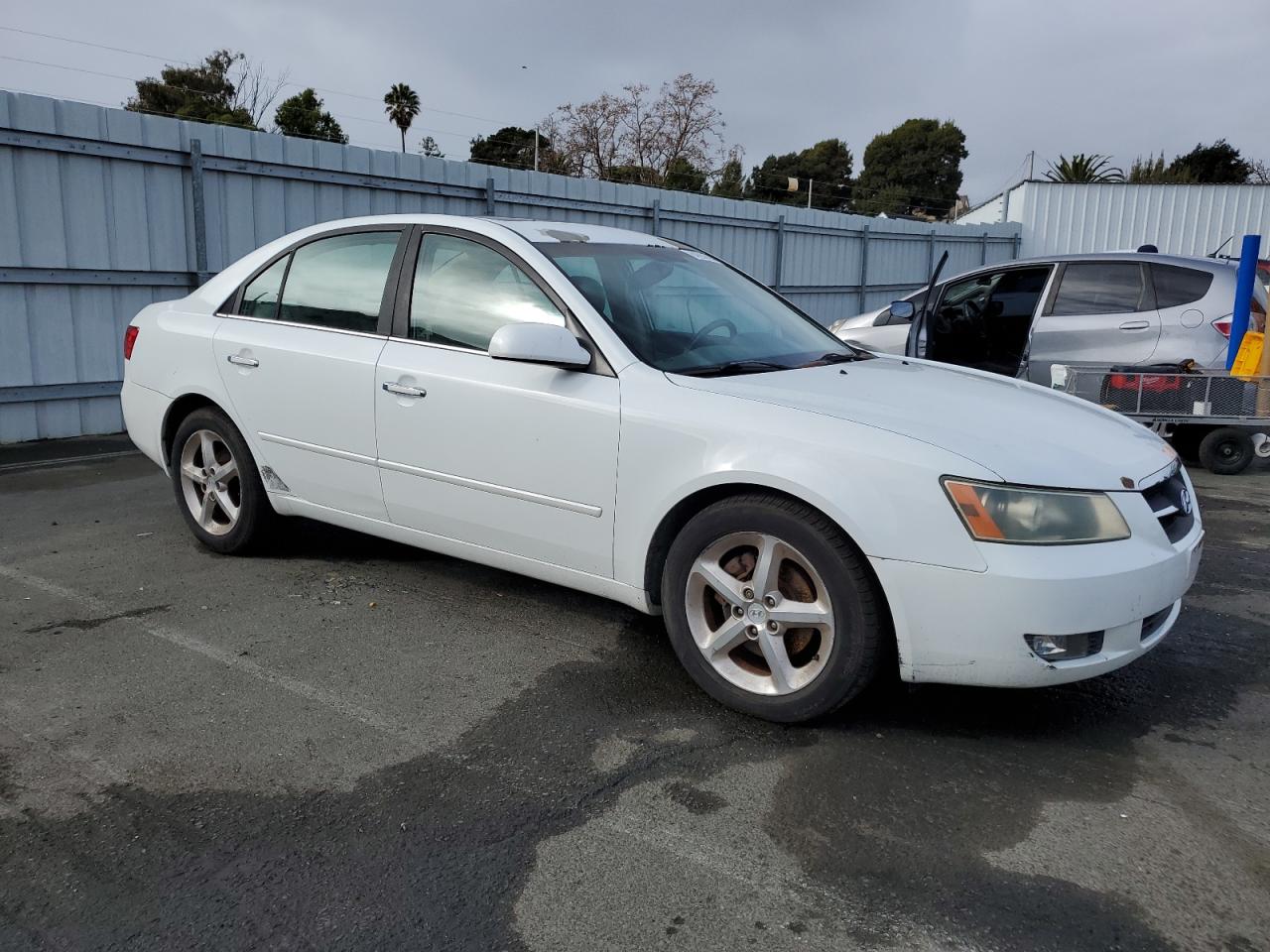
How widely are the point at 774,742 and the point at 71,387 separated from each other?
7142mm

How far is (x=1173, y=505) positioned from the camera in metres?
3.34

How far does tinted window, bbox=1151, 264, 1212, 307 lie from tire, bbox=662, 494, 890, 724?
20.2 ft

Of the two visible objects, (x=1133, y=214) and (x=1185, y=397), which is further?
(x=1133, y=214)

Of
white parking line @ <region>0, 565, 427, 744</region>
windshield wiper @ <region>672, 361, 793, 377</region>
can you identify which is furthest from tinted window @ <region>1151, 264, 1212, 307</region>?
white parking line @ <region>0, 565, 427, 744</region>

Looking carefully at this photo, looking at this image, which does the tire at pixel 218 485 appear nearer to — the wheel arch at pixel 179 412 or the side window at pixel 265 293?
the wheel arch at pixel 179 412

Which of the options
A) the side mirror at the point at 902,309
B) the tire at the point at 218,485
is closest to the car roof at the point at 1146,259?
the side mirror at the point at 902,309

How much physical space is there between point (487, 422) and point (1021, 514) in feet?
6.08

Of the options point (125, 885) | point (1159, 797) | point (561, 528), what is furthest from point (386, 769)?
point (1159, 797)

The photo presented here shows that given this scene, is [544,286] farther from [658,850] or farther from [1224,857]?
[1224,857]

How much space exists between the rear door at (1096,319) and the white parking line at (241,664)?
20.6ft

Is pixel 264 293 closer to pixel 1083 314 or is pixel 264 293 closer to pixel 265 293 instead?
pixel 265 293

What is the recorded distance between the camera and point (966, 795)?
284cm

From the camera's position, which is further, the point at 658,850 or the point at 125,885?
the point at 658,850

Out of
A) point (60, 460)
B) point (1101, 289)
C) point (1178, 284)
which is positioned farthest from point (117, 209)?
point (1178, 284)
